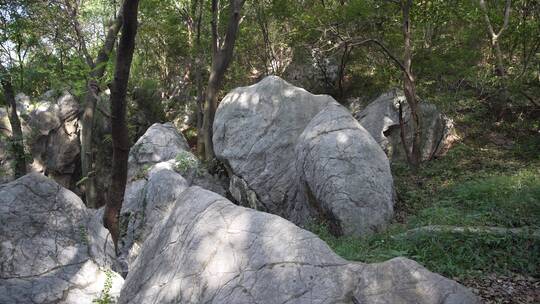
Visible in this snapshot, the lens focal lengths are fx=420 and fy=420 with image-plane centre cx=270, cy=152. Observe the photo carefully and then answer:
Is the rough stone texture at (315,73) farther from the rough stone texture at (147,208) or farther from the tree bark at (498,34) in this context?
the rough stone texture at (147,208)

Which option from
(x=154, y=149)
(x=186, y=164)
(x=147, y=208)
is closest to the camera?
(x=147, y=208)

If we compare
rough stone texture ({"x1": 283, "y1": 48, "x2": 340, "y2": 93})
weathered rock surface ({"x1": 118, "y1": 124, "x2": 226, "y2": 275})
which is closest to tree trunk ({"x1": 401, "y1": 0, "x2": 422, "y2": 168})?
rough stone texture ({"x1": 283, "y1": 48, "x2": 340, "y2": 93})

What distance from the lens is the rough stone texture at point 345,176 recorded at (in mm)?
8008

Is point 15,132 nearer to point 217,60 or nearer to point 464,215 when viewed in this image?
point 217,60

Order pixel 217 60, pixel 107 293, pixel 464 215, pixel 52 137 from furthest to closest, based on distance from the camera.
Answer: pixel 52 137 < pixel 217 60 < pixel 464 215 < pixel 107 293

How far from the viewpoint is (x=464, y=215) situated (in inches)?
283

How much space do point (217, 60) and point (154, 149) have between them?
3821 millimetres

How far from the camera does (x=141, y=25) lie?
17188 mm

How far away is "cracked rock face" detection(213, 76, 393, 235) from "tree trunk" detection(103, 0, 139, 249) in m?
3.87

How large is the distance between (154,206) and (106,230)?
3.39 meters

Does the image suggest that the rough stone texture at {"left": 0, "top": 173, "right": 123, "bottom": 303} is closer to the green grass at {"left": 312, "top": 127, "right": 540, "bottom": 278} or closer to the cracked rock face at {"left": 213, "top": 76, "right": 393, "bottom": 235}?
the green grass at {"left": 312, "top": 127, "right": 540, "bottom": 278}

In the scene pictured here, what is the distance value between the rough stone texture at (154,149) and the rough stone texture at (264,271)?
386 inches

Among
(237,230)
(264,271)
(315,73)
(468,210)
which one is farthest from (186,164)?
(264,271)

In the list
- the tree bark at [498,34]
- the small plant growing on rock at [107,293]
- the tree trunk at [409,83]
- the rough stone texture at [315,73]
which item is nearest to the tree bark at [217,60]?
the rough stone texture at [315,73]
